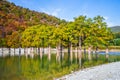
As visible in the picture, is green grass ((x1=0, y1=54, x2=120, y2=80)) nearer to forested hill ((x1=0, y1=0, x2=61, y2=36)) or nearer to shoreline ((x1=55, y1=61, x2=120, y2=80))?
shoreline ((x1=55, y1=61, x2=120, y2=80))

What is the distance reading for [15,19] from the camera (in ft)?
470

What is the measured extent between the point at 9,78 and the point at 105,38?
48092 mm

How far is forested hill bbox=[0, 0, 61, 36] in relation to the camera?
118 meters

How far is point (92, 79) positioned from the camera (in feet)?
79.7

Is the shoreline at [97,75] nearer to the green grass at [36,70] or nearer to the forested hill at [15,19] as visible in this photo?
the green grass at [36,70]

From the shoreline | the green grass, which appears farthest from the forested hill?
the shoreline

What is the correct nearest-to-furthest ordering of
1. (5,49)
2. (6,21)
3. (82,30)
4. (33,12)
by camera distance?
(82,30)
(5,49)
(6,21)
(33,12)

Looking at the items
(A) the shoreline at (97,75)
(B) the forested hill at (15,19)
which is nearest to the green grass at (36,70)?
(A) the shoreline at (97,75)

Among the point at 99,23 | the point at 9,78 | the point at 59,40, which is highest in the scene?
the point at 99,23

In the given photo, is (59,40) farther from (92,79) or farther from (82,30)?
(92,79)

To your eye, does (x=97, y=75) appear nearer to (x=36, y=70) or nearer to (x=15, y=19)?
(x=36, y=70)

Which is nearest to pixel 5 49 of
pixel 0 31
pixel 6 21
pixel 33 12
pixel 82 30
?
pixel 0 31

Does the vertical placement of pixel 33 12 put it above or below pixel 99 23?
above

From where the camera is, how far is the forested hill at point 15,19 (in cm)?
11836
